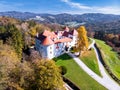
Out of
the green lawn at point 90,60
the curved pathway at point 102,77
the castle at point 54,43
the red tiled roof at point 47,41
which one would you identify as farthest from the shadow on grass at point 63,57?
the red tiled roof at point 47,41

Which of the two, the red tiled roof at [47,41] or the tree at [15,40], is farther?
the red tiled roof at [47,41]

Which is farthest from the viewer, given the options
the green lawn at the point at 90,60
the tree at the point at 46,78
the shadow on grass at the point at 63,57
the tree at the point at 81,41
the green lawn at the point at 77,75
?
the tree at the point at 81,41

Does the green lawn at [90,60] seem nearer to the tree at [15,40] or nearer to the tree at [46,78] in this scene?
the tree at [15,40]

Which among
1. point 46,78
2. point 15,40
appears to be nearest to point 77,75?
point 46,78

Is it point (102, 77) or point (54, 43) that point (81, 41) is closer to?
point (54, 43)

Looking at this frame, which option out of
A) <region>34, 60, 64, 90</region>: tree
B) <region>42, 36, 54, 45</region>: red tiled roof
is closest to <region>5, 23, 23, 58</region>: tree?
<region>42, 36, 54, 45</region>: red tiled roof

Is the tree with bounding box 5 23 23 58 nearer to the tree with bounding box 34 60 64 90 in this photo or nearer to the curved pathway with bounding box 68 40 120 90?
the curved pathway with bounding box 68 40 120 90

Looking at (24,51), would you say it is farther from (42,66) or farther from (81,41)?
(42,66)
